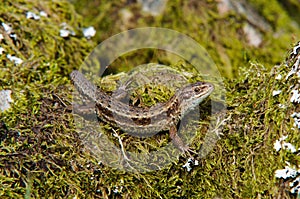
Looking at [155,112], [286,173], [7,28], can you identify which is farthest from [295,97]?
[7,28]

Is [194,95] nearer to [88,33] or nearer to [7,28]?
[7,28]

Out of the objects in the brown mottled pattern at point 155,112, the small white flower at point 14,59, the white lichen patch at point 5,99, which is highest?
the brown mottled pattern at point 155,112

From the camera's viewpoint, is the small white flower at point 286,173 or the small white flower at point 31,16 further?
the small white flower at point 31,16

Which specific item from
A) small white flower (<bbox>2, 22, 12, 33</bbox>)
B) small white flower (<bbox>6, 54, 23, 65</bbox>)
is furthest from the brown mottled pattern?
small white flower (<bbox>2, 22, 12, 33</bbox>)

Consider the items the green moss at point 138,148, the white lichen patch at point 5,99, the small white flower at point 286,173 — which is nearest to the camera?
the small white flower at point 286,173

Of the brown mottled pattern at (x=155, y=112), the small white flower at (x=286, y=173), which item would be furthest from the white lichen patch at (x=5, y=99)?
the small white flower at (x=286, y=173)

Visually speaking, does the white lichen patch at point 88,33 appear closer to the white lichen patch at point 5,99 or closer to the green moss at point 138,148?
the green moss at point 138,148

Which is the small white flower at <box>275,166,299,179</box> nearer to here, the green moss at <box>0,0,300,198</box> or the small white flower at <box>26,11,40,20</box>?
the green moss at <box>0,0,300,198</box>

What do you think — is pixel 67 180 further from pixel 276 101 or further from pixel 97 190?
pixel 276 101

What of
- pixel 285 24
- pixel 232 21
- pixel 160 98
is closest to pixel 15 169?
pixel 160 98
